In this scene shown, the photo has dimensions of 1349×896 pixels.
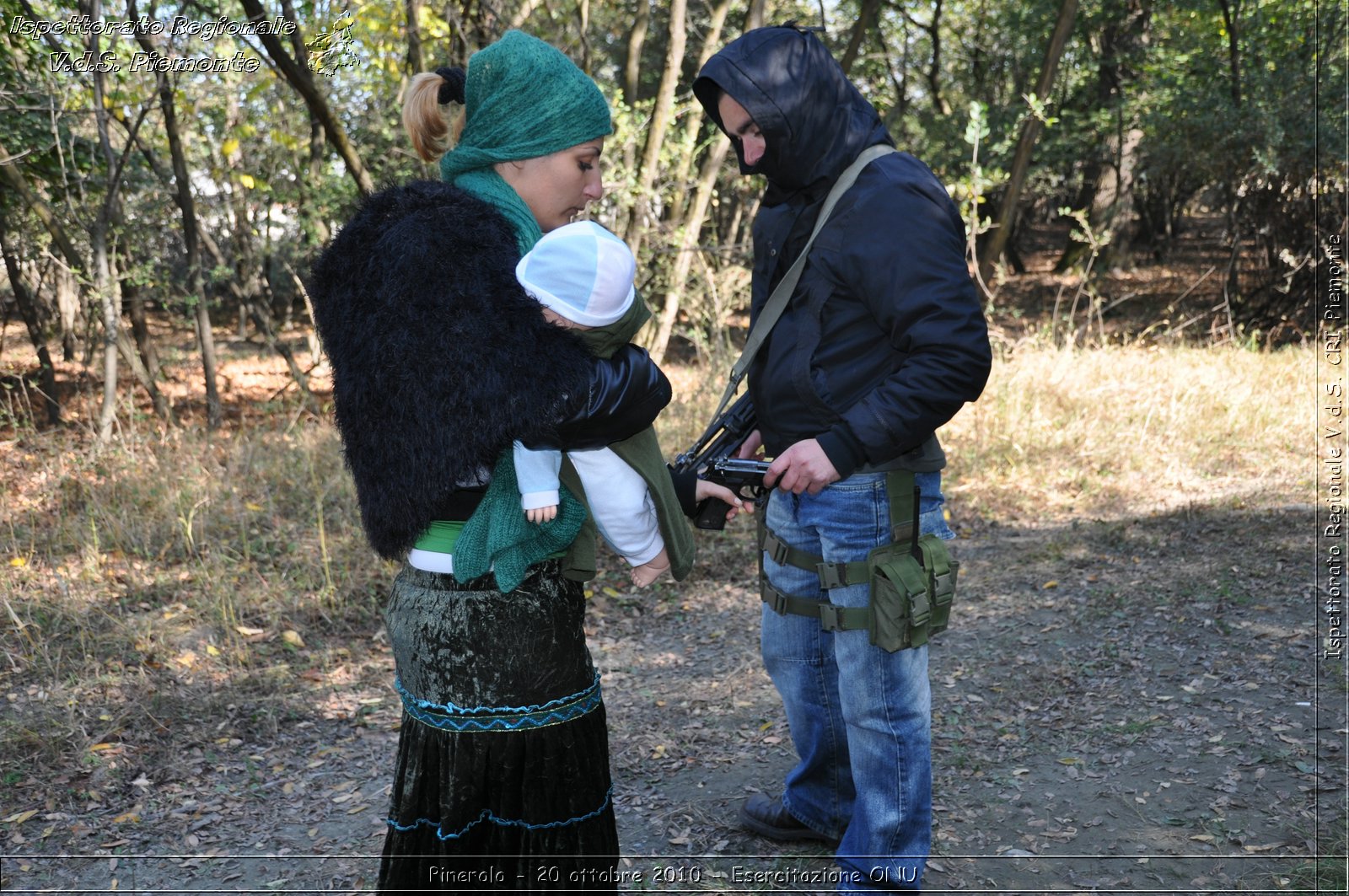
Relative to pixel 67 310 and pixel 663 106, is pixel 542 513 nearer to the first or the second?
pixel 663 106

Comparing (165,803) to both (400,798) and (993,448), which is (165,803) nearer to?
(400,798)

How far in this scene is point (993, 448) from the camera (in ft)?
23.7

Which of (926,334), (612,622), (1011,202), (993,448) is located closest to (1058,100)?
(1011,202)

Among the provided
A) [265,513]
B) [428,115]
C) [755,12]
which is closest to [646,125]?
[755,12]

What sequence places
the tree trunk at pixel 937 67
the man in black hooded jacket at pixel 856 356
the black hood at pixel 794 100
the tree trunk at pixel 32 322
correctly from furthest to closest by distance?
the tree trunk at pixel 937 67 → the tree trunk at pixel 32 322 → the black hood at pixel 794 100 → the man in black hooded jacket at pixel 856 356

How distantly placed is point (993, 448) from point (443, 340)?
5.99 m

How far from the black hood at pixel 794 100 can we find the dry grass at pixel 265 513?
3.05m

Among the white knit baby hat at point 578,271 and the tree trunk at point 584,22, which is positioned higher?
the tree trunk at point 584,22

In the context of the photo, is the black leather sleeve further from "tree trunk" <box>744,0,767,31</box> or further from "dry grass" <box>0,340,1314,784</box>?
"tree trunk" <box>744,0,767,31</box>

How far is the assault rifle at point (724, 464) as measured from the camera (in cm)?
257

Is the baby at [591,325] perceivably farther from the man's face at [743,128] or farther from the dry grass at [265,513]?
the dry grass at [265,513]

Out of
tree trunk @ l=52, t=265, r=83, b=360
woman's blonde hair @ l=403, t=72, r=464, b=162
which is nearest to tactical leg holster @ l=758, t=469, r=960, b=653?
woman's blonde hair @ l=403, t=72, r=464, b=162

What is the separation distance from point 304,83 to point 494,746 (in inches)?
218

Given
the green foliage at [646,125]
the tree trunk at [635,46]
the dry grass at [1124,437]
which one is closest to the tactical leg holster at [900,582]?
the green foliage at [646,125]
